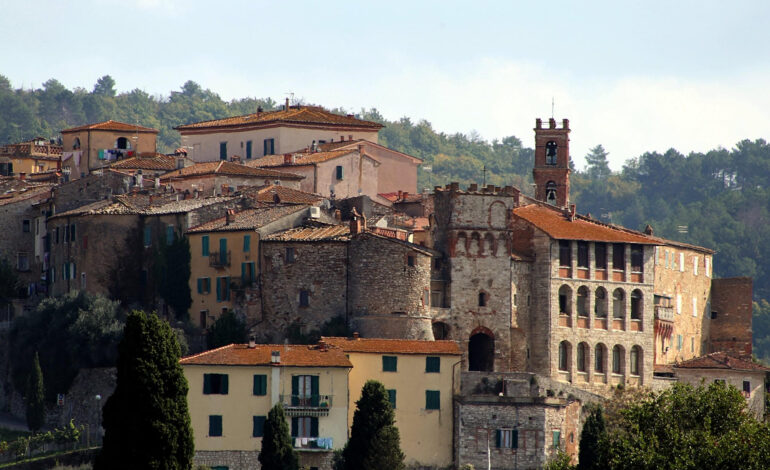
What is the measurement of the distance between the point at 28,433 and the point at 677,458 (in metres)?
39.5

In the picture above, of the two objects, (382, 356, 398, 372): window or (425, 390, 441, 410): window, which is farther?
(425, 390, 441, 410): window

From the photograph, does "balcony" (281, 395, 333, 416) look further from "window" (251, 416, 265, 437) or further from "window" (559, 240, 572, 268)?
"window" (559, 240, 572, 268)

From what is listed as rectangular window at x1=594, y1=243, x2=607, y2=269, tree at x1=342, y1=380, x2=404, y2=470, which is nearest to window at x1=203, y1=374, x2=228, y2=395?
tree at x1=342, y1=380, x2=404, y2=470

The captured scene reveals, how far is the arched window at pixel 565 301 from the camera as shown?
301 feet

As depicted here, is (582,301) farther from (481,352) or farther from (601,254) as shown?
(481,352)

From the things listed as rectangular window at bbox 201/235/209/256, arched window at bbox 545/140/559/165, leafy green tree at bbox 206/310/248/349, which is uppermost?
arched window at bbox 545/140/559/165

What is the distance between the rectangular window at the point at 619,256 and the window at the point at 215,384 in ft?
→ 76.8

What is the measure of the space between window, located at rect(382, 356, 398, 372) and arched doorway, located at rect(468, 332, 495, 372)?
8273 mm

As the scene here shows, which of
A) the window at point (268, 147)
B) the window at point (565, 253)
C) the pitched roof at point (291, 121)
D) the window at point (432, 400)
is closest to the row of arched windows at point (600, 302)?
the window at point (565, 253)

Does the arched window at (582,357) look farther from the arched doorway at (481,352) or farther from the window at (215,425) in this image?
the window at (215,425)

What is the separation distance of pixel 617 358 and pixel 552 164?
54.8 ft

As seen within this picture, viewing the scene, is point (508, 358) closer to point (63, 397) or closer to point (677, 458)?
point (63, 397)

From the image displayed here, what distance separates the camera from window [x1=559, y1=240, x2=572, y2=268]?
91.6 meters

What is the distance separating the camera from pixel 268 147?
113 m
